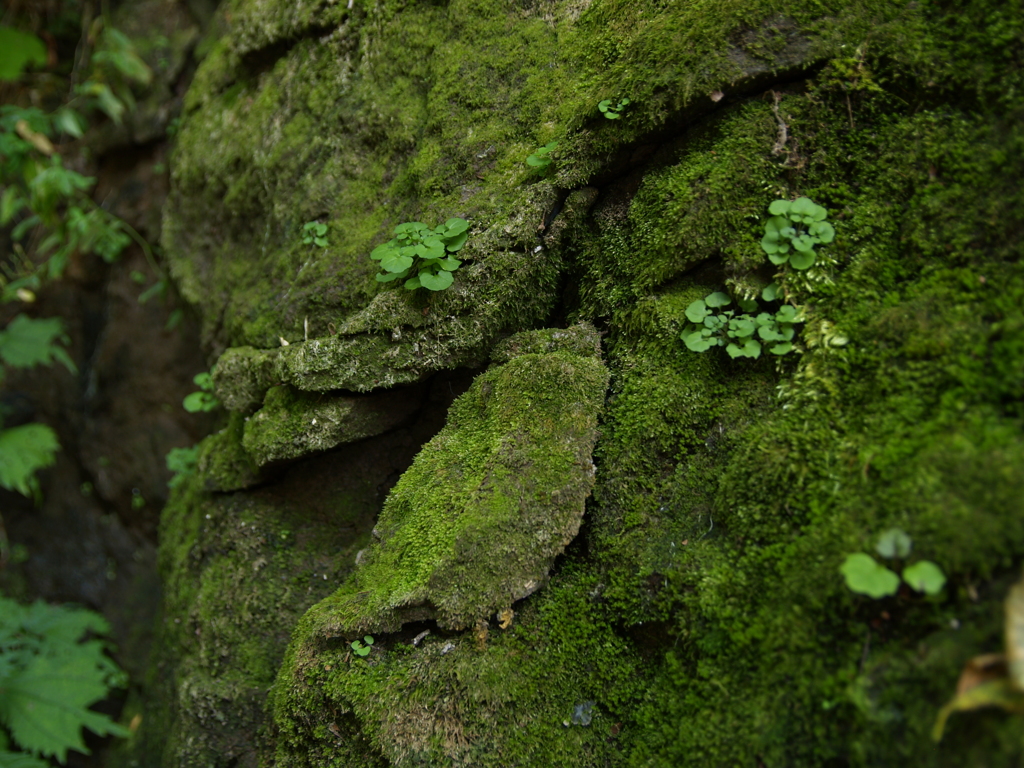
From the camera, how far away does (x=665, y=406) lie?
225cm

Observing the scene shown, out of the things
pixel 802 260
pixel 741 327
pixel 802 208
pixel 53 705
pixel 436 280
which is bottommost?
pixel 53 705

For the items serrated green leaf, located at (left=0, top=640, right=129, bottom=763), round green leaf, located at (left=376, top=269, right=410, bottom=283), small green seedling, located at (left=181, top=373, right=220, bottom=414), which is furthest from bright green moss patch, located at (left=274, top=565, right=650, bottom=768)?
serrated green leaf, located at (left=0, top=640, right=129, bottom=763)

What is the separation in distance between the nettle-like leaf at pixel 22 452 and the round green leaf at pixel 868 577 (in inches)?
240

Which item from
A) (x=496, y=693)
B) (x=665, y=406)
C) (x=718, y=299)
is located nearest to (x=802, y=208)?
(x=718, y=299)

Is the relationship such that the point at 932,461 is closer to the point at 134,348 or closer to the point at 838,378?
the point at 838,378

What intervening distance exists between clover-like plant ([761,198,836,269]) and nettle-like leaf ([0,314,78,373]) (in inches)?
240

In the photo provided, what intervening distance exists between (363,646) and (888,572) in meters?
1.68

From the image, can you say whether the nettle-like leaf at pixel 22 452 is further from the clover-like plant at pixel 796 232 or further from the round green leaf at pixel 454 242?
the clover-like plant at pixel 796 232

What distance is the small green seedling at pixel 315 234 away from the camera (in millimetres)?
3265

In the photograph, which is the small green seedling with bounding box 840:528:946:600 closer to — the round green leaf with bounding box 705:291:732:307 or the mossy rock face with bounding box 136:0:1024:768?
the mossy rock face with bounding box 136:0:1024:768

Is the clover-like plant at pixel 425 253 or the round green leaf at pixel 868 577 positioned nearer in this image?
the round green leaf at pixel 868 577

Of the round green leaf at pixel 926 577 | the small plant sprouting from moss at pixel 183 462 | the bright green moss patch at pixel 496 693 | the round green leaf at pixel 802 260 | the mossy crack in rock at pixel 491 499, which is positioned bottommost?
the bright green moss patch at pixel 496 693

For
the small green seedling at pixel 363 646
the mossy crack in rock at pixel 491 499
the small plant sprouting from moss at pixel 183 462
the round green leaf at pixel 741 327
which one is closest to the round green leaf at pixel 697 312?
the round green leaf at pixel 741 327

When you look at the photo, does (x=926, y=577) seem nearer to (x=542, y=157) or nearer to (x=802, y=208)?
(x=802, y=208)
